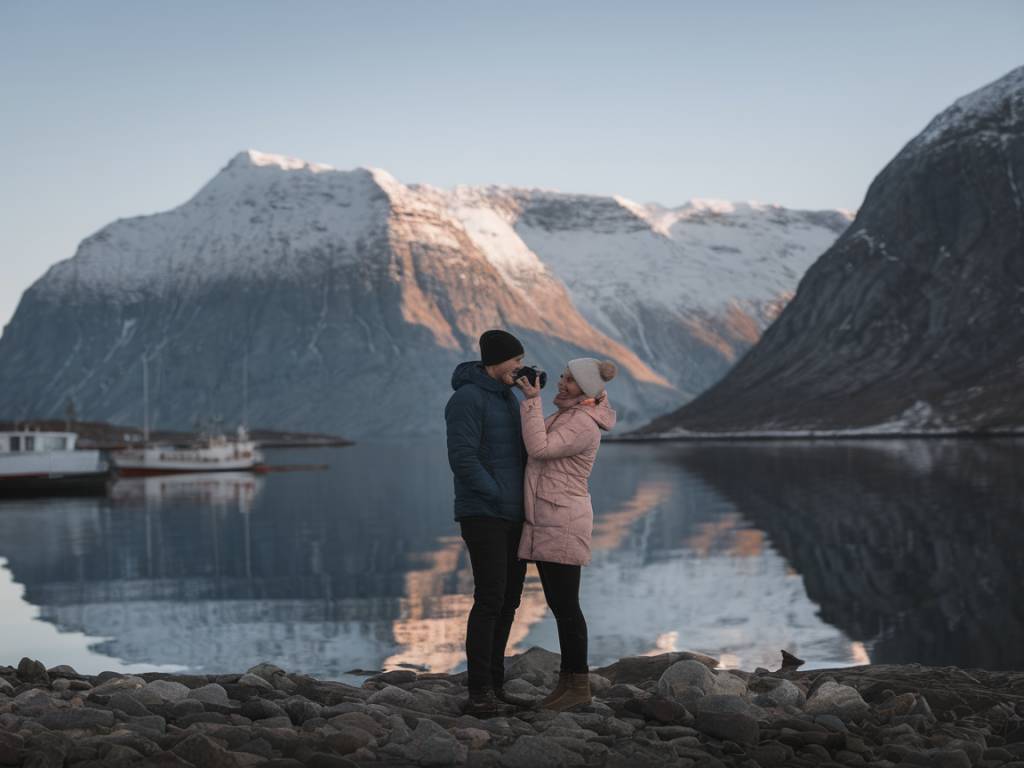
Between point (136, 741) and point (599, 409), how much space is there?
4.72m

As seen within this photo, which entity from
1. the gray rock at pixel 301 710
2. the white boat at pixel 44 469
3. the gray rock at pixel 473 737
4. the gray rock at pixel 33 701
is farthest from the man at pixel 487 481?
the white boat at pixel 44 469

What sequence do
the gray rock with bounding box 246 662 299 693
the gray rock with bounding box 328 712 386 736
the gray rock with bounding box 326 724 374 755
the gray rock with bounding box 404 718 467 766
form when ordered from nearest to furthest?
the gray rock with bounding box 404 718 467 766, the gray rock with bounding box 326 724 374 755, the gray rock with bounding box 328 712 386 736, the gray rock with bounding box 246 662 299 693

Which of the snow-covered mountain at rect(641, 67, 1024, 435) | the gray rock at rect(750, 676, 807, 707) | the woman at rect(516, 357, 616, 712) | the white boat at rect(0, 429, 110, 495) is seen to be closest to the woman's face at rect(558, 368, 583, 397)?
the woman at rect(516, 357, 616, 712)

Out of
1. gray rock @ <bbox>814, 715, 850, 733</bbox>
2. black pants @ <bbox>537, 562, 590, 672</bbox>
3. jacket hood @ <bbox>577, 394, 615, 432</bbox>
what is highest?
jacket hood @ <bbox>577, 394, 615, 432</bbox>

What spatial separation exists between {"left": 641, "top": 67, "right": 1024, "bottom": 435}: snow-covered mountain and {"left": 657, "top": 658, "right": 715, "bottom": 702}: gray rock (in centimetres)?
13365

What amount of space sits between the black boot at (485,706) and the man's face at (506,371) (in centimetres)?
263

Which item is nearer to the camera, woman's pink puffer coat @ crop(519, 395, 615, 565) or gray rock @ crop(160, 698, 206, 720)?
gray rock @ crop(160, 698, 206, 720)

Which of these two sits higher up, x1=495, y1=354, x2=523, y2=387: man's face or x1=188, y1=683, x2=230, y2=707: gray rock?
x1=495, y1=354, x2=523, y2=387: man's face

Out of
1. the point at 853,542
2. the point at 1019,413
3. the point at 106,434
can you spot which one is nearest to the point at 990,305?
the point at 1019,413

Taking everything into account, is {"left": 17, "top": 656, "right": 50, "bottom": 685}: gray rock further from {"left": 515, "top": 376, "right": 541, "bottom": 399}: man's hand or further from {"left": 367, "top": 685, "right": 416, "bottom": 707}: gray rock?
{"left": 515, "top": 376, "right": 541, "bottom": 399}: man's hand

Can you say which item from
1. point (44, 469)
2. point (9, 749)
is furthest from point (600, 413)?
point (44, 469)

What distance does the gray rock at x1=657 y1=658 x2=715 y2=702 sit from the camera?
1196cm

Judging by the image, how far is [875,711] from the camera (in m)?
11.9

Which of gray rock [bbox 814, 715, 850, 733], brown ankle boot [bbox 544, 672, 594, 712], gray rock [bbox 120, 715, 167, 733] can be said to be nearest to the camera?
gray rock [bbox 120, 715, 167, 733]
